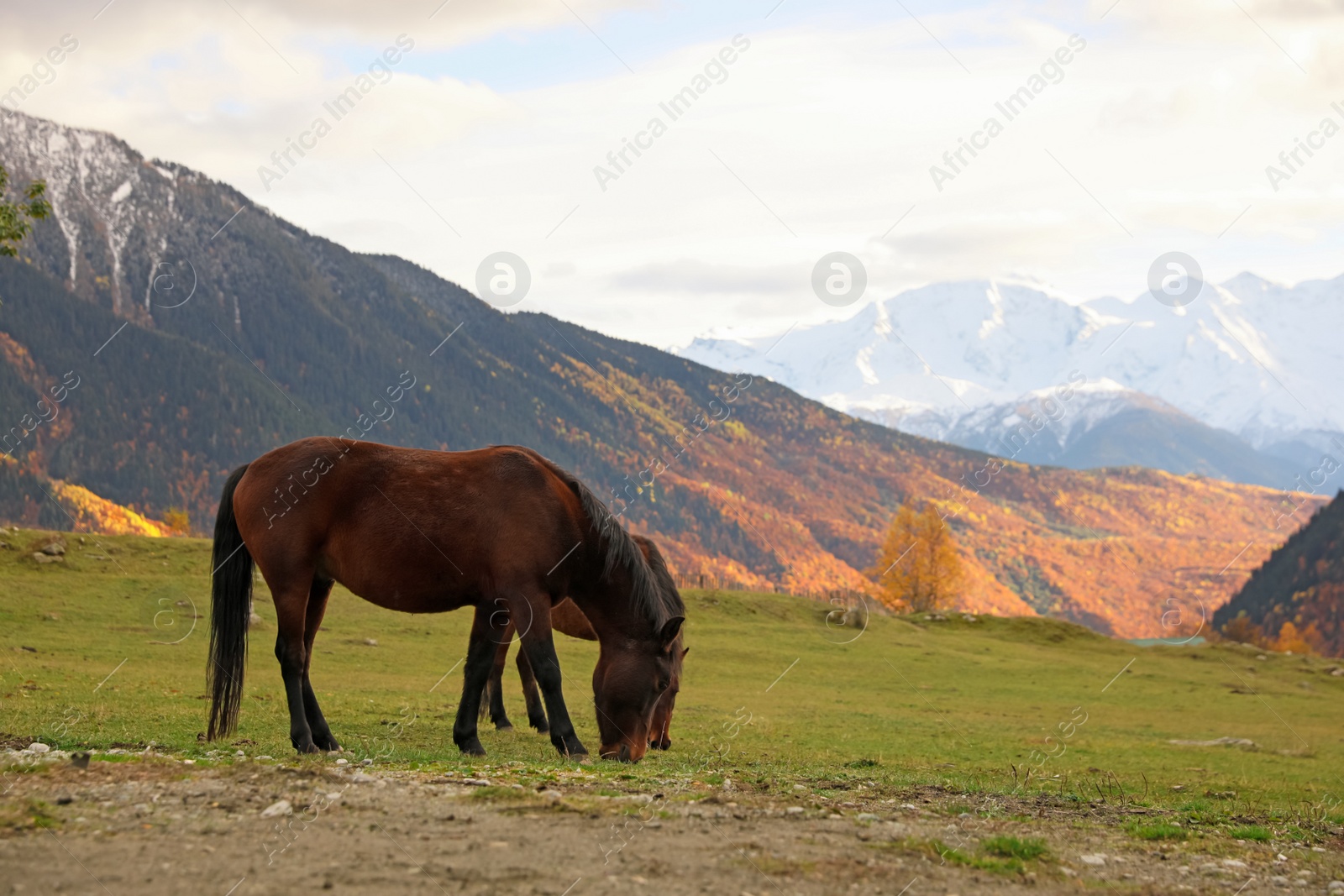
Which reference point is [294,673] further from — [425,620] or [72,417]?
[72,417]

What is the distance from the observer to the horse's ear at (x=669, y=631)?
37.4 ft

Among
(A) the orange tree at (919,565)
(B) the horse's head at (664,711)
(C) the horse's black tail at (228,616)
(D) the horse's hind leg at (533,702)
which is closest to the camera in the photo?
(C) the horse's black tail at (228,616)

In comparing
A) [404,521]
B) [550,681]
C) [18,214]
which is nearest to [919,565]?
[18,214]

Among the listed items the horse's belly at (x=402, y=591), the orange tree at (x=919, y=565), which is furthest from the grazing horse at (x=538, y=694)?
the orange tree at (x=919, y=565)

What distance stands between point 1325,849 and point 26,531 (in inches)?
1515

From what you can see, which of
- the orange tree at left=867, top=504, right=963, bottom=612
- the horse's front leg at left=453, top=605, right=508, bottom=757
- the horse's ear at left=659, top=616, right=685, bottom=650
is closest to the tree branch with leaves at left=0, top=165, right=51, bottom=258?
the horse's front leg at left=453, top=605, right=508, bottom=757

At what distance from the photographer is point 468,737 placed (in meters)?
11.4

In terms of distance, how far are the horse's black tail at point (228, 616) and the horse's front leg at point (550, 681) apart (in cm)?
303

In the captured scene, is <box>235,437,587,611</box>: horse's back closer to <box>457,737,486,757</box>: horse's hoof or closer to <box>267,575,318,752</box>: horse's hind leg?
<box>267,575,318,752</box>: horse's hind leg

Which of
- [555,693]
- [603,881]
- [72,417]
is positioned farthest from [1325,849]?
[72,417]

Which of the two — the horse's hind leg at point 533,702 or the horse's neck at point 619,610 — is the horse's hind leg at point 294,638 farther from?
the horse's hind leg at point 533,702

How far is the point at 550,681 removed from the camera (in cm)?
1079

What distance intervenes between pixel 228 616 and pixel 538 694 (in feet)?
17.8

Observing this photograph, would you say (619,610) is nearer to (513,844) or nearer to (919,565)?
(513,844)
